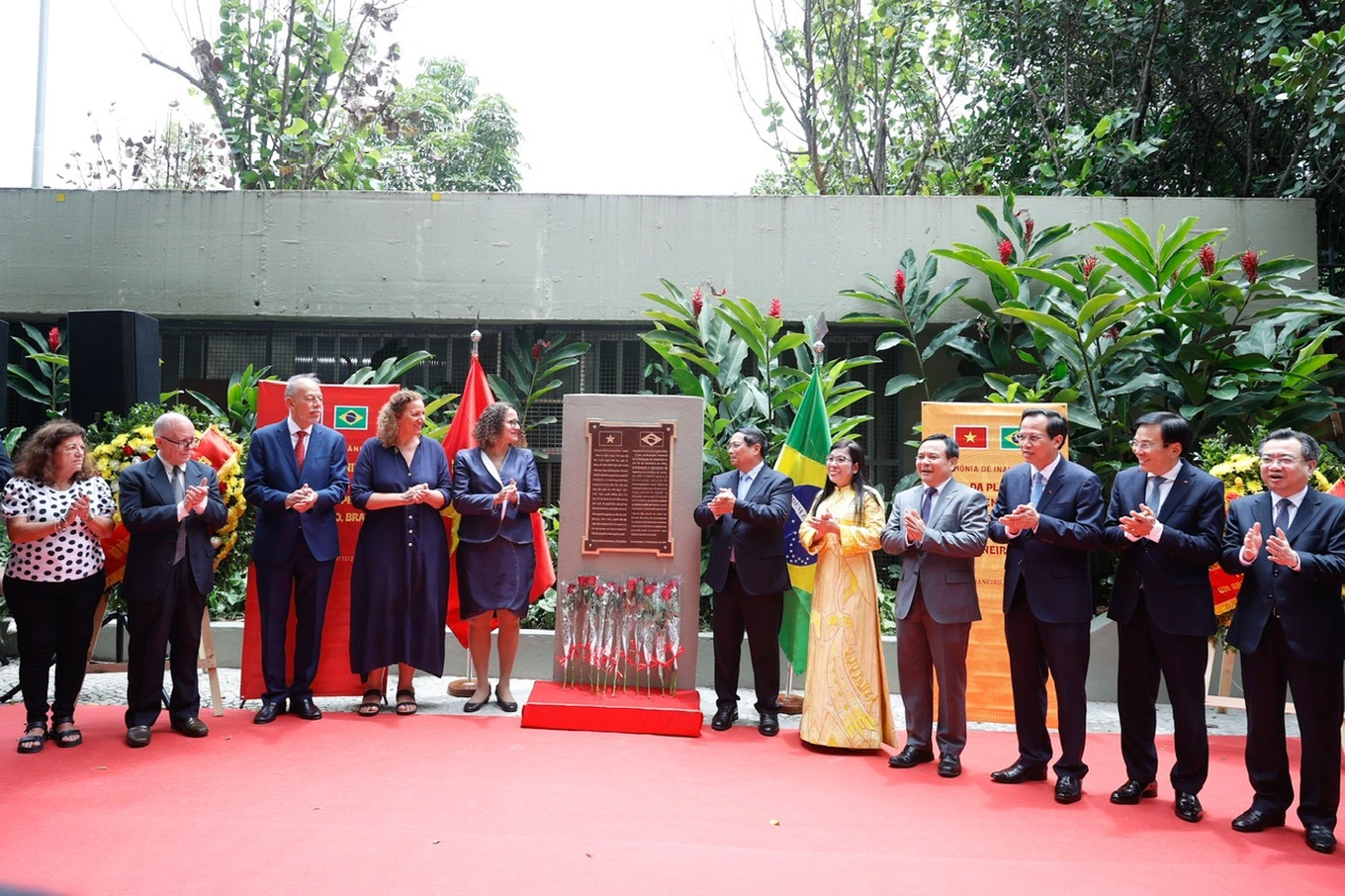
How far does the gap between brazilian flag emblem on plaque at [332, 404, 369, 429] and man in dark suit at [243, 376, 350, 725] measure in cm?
49

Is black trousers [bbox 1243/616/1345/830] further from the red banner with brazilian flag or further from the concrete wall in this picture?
the concrete wall

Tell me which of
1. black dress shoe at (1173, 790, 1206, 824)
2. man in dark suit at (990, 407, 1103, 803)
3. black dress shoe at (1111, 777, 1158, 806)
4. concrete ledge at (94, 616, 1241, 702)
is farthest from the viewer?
concrete ledge at (94, 616, 1241, 702)

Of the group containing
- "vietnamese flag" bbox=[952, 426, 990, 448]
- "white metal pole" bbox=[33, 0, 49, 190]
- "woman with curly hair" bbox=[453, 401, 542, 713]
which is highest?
"white metal pole" bbox=[33, 0, 49, 190]

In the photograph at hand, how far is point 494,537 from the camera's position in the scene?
4805 mm

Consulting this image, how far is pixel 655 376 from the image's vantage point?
742 centimetres

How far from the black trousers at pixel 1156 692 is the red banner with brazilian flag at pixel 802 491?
1700 millimetres

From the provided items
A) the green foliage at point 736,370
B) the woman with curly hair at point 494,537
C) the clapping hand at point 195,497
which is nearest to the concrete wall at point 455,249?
the green foliage at point 736,370

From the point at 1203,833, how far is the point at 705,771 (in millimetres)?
1753

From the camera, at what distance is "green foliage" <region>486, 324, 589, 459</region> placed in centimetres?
712

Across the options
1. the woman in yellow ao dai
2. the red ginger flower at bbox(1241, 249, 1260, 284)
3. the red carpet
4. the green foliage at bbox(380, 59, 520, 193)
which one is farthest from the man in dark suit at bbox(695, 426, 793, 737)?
the green foliage at bbox(380, 59, 520, 193)

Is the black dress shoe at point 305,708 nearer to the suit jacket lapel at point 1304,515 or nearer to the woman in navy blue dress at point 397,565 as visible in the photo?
the woman in navy blue dress at point 397,565

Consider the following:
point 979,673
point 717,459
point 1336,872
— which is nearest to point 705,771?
point 979,673

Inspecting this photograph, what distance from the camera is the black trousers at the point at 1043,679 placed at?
376 centimetres

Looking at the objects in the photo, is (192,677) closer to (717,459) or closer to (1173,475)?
(717,459)
